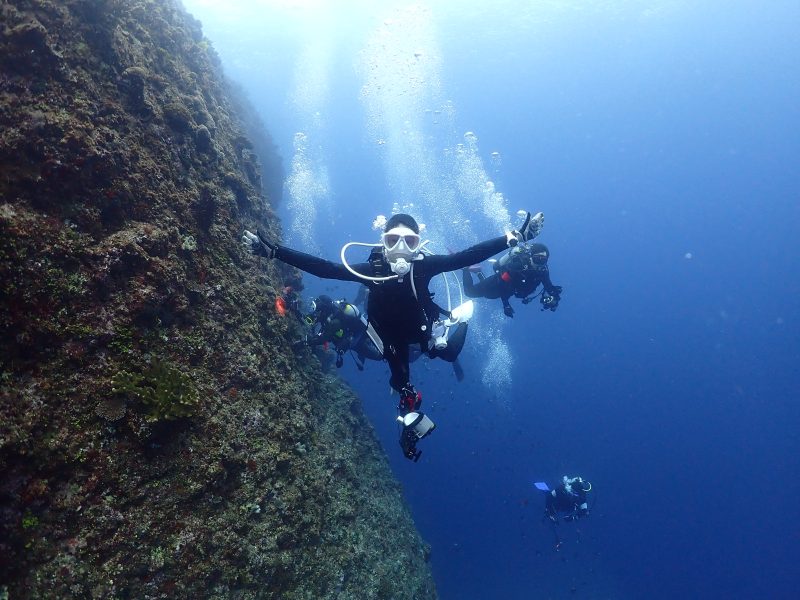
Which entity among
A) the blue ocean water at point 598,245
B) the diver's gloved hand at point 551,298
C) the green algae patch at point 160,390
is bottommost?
the green algae patch at point 160,390

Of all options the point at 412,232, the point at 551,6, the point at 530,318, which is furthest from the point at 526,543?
the point at 551,6

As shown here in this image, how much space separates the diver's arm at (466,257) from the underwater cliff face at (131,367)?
305cm

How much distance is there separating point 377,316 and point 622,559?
6289 cm

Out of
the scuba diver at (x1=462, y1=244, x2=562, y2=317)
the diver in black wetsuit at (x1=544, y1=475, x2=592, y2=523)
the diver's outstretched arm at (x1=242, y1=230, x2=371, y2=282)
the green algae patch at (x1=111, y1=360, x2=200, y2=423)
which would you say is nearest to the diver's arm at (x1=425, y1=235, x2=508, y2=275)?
the diver's outstretched arm at (x1=242, y1=230, x2=371, y2=282)

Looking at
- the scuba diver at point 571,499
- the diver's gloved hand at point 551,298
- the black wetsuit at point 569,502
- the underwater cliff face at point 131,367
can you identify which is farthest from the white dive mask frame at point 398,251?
the black wetsuit at point 569,502

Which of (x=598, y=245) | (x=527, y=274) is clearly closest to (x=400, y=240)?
(x=527, y=274)

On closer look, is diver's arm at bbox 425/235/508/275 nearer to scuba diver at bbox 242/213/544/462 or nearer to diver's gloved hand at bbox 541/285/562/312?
scuba diver at bbox 242/213/544/462

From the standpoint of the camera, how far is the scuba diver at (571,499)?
16.0 meters

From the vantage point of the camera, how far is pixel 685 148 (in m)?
111

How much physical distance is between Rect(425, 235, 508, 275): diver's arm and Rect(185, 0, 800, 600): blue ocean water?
18568 millimetres

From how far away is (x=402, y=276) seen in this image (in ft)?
17.3

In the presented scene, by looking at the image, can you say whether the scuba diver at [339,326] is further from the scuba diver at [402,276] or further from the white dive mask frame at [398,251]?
the white dive mask frame at [398,251]

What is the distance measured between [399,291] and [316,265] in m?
1.15

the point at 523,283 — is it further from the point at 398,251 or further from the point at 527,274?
the point at 398,251
